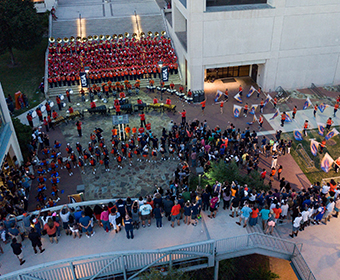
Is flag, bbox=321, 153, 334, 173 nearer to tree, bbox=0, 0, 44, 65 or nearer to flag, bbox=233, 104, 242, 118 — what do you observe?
flag, bbox=233, 104, 242, 118

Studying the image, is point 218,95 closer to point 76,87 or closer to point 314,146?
point 314,146

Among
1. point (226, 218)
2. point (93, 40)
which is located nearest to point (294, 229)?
point (226, 218)

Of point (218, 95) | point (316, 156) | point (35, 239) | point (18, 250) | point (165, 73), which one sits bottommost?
point (316, 156)

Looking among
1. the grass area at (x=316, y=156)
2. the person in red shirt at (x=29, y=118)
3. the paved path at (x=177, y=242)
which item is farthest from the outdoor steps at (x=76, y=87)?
the paved path at (x=177, y=242)

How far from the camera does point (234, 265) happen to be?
54.0ft

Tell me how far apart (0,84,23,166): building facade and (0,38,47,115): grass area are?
8.83 metres

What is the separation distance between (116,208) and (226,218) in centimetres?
477

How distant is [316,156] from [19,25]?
2829cm

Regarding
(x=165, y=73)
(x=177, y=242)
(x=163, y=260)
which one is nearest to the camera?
(x=163, y=260)

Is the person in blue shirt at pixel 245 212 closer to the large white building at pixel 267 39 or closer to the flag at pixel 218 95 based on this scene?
the flag at pixel 218 95

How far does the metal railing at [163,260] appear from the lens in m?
11.8

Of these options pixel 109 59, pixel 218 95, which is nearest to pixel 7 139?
pixel 109 59

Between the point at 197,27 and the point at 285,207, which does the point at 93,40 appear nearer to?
the point at 197,27

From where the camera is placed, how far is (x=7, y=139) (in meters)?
19.0
